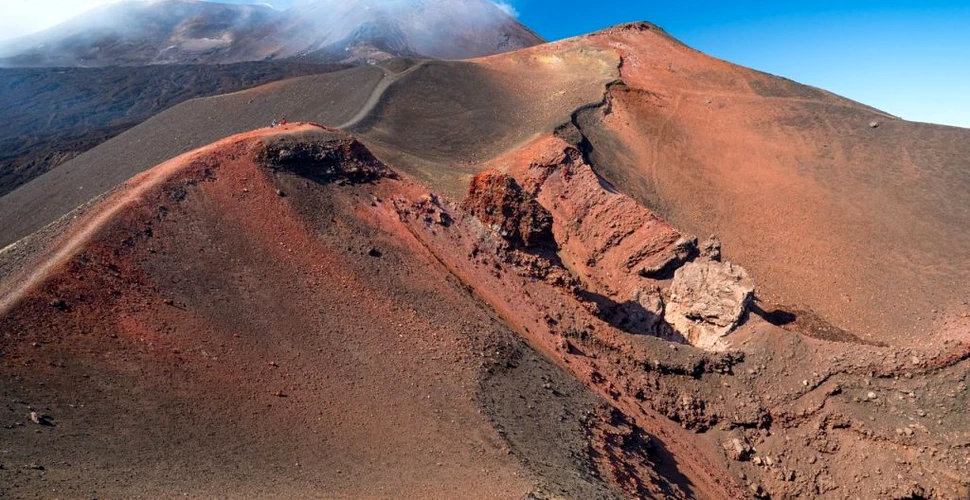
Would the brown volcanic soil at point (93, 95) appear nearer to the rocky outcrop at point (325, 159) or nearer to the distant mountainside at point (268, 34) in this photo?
the distant mountainside at point (268, 34)

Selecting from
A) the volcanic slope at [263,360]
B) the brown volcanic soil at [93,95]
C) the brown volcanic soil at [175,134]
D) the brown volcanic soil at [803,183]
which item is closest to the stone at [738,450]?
the volcanic slope at [263,360]

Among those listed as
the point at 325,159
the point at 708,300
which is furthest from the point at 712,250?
the point at 325,159

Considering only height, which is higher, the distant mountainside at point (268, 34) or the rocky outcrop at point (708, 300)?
the distant mountainside at point (268, 34)

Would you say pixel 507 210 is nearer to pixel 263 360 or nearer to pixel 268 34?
pixel 263 360

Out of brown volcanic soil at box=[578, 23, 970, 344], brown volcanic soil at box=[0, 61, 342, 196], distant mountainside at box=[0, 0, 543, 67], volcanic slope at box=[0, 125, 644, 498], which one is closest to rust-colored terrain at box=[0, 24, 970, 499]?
volcanic slope at box=[0, 125, 644, 498]

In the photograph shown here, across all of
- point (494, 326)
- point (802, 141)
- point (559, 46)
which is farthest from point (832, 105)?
point (494, 326)

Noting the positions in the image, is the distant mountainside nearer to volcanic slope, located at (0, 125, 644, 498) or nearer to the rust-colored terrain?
the rust-colored terrain
